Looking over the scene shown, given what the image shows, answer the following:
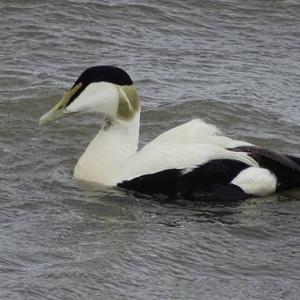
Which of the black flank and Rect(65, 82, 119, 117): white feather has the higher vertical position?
Rect(65, 82, 119, 117): white feather

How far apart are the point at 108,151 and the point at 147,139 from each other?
1146 millimetres

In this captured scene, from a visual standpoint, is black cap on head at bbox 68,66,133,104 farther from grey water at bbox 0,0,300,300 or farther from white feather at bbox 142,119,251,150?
grey water at bbox 0,0,300,300

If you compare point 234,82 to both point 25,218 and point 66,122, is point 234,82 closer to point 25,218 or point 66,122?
point 66,122

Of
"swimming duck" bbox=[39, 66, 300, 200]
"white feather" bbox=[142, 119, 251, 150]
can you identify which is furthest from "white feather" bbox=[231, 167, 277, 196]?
"white feather" bbox=[142, 119, 251, 150]

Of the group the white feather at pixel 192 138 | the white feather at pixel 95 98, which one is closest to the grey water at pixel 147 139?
the white feather at pixel 192 138

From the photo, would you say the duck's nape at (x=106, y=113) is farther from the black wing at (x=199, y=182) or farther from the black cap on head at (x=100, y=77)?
the black wing at (x=199, y=182)

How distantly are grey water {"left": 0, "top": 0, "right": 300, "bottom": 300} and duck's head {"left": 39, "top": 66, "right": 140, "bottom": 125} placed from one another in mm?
513

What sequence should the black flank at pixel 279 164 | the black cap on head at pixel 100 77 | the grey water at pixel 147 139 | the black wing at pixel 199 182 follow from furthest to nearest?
the black cap on head at pixel 100 77
the black flank at pixel 279 164
the black wing at pixel 199 182
the grey water at pixel 147 139

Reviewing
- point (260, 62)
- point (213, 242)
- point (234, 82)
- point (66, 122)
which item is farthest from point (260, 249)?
point (260, 62)

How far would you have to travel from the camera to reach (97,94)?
840cm

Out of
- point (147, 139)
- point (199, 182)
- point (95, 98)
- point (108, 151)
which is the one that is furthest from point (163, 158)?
point (147, 139)

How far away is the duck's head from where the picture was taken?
837 centimetres

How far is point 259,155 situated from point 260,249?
1.18m

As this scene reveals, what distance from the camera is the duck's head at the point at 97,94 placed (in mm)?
8367
